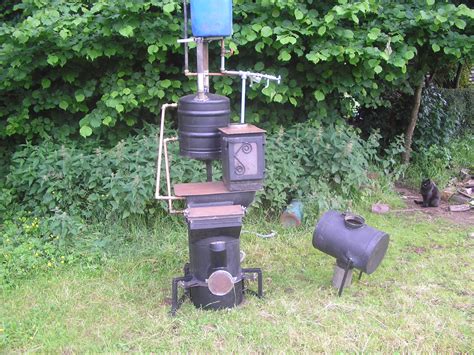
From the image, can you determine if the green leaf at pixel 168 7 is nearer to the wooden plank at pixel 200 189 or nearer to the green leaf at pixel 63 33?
the green leaf at pixel 63 33

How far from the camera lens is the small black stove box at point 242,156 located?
2.99m

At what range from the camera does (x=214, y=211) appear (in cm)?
308

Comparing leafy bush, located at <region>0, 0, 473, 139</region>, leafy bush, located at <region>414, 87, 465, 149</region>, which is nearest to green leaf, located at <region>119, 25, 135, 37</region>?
leafy bush, located at <region>0, 0, 473, 139</region>

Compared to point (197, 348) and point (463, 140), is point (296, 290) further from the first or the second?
point (463, 140)

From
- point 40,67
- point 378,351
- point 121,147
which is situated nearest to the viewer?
point 378,351

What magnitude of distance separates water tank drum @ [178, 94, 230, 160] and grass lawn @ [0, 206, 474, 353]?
111 centimetres

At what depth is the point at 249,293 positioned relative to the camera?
140 inches

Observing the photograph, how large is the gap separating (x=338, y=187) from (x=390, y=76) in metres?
1.30

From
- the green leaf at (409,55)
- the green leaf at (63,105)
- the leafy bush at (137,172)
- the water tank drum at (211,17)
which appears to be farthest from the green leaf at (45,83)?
the green leaf at (409,55)

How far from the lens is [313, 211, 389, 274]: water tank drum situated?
3.37 metres

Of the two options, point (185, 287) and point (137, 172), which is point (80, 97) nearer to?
point (137, 172)

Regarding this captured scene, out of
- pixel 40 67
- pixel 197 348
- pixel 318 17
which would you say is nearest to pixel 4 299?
pixel 197 348

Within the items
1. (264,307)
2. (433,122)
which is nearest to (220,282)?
(264,307)

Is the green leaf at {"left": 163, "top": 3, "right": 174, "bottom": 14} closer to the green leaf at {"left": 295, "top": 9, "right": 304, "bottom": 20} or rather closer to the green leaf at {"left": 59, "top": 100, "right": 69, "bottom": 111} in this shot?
the green leaf at {"left": 295, "top": 9, "right": 304, "bottom": 20}
